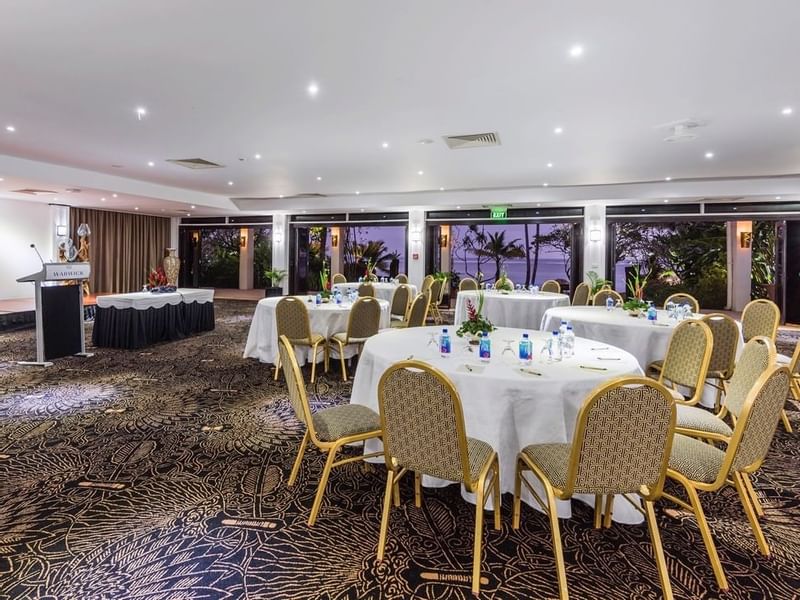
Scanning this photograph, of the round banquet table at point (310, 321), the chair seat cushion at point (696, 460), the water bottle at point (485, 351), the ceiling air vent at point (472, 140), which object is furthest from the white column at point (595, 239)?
the chair seat cushion at point (696, 460)

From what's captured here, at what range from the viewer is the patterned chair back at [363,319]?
536 centimetres

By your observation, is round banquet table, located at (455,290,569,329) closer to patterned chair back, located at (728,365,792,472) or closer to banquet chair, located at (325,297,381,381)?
banquet chair, located at (325,297,381,381)

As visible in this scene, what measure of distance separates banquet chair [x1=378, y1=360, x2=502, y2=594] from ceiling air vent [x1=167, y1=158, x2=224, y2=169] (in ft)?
24.5

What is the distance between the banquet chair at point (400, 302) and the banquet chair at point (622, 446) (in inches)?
231

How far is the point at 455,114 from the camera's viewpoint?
5.29m

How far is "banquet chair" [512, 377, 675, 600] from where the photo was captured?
174 centimetres

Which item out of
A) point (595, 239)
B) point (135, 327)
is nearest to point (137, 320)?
point (135, 327)

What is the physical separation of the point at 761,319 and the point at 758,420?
13.8 feet

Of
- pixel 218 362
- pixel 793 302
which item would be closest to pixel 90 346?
pixel 218 362

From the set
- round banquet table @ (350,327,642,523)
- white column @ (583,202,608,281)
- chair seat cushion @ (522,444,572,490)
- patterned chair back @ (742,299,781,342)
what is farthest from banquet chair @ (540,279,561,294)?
chair seat cushion @ (522,444,572,490)

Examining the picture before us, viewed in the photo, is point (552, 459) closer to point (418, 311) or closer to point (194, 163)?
point (418, 311)

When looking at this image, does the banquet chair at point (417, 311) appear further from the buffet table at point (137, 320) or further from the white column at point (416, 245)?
the white column at point (416, 245)

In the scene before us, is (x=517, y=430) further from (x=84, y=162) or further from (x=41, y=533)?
(x=84, y=162)

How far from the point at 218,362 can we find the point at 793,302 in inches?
489
